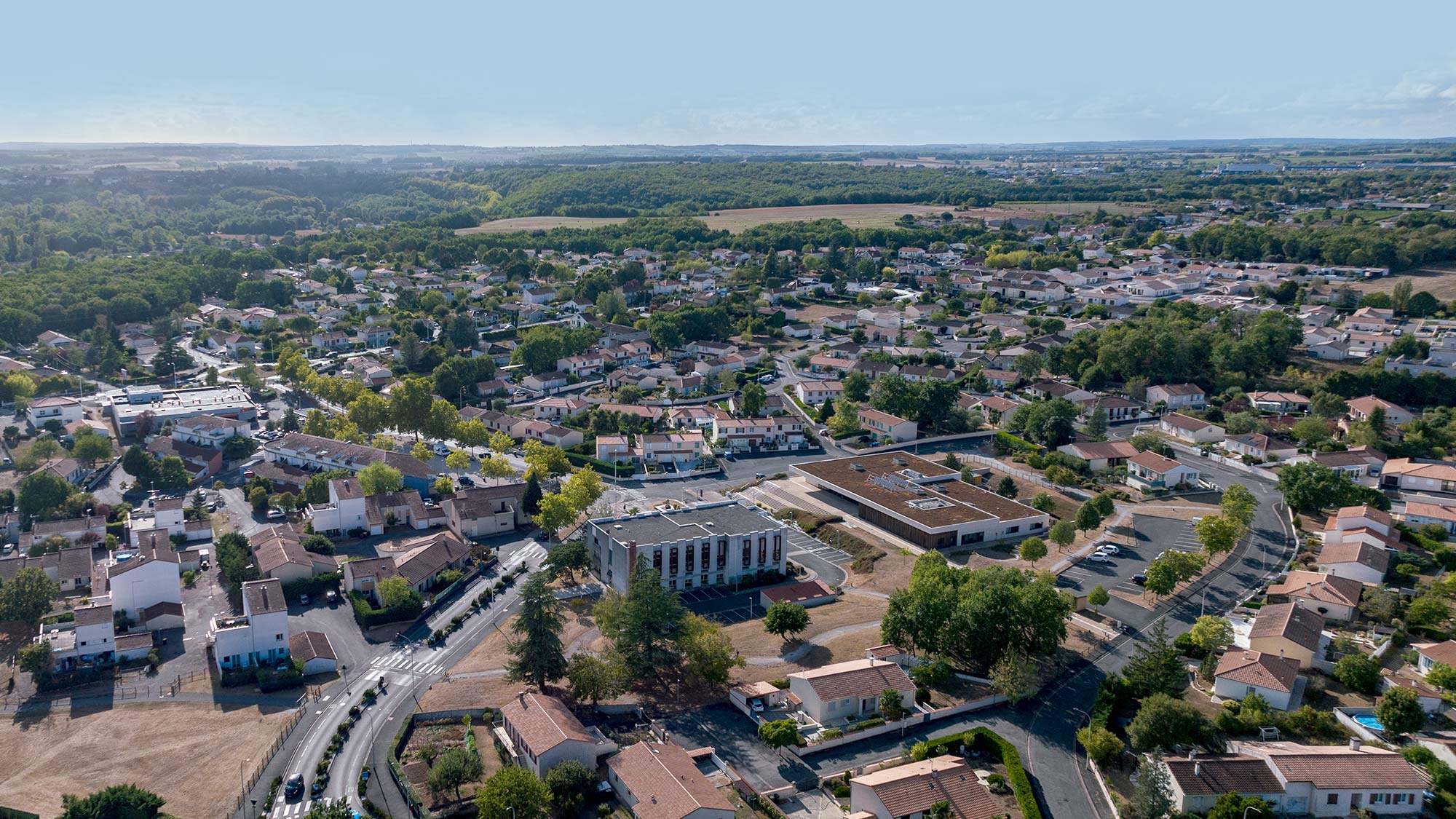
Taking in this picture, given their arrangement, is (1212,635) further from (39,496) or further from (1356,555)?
(39,496)

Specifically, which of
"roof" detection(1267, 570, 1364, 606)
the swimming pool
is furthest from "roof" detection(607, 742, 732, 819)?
"roof" detection(1267, 570, 1364, 606)

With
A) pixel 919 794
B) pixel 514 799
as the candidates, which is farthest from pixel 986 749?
pixel 514 799

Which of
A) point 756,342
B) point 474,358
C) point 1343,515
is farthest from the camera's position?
point 756,342

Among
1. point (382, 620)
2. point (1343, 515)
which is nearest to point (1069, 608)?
point (1343, 515)

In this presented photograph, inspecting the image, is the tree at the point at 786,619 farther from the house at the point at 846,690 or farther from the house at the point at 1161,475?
the house at the point at 1161,475

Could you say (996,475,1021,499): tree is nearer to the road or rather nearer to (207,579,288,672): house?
the road

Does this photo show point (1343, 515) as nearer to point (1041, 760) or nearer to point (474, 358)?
point (1041, 760)

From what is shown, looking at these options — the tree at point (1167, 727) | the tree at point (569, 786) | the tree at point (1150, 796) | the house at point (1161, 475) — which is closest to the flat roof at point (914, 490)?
the house at point (1161, 475)
